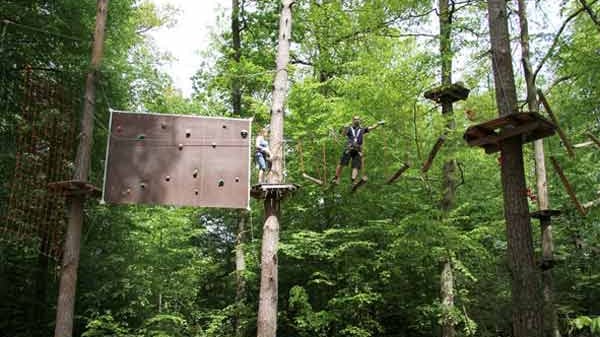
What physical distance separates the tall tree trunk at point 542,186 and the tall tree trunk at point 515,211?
233 centimetres

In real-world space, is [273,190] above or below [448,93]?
below

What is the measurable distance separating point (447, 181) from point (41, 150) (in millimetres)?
8450

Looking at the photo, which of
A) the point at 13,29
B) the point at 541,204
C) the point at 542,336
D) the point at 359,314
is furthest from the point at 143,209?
the point at 542,336

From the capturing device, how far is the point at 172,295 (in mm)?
12578

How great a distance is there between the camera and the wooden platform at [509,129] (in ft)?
17.0

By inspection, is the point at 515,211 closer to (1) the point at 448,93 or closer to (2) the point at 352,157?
(1) the point at 448,93

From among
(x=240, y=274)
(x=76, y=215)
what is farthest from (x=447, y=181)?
(x=76, y=215)

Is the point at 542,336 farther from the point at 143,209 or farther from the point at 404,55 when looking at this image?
the point at 143,209

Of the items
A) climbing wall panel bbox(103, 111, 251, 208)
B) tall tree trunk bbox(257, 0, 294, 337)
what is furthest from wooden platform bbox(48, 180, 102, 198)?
tall tree trunk bbox(257, 0, 294, 337)

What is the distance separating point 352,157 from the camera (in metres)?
8.51

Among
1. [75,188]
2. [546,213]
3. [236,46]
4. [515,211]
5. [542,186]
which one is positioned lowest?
[515,211]

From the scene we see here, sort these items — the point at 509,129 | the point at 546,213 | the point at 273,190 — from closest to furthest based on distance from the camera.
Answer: the point at 509,129 < the point at 273,190 < the point at 546,213

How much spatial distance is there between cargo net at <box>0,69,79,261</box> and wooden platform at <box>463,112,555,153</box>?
7731 millimetres

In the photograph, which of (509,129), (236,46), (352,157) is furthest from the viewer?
(236,46)
